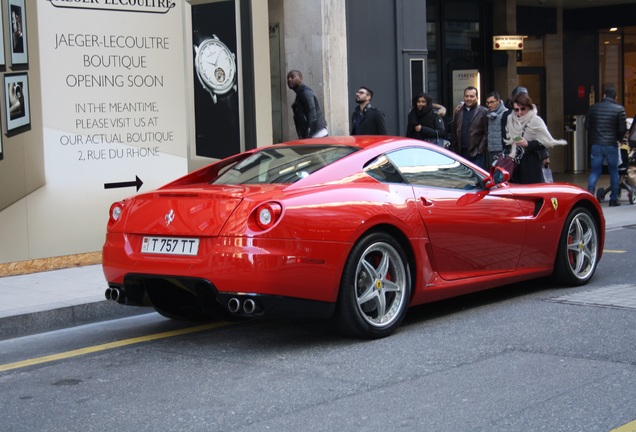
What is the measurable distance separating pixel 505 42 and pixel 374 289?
1628cm

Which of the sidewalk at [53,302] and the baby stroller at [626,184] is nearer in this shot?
the sidewalk at [53,302]

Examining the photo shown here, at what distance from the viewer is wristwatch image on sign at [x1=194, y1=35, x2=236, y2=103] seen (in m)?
12.2

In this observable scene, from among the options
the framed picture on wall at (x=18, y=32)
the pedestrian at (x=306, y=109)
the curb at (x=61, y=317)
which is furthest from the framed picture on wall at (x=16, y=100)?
the pedestrian at (x=306, y=109)

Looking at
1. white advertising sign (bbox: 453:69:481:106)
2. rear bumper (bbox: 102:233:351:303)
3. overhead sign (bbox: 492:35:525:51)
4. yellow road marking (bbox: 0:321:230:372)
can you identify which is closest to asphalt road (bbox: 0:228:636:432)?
yellow road marking (bbox: 0:321:230:372)

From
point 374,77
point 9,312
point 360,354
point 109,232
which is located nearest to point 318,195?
point 360,354

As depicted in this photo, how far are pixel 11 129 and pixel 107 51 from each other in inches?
59.1

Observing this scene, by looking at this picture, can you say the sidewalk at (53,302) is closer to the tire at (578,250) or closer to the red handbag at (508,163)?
the tire at (578,250)

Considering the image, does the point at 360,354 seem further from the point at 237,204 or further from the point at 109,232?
the point at 109,232

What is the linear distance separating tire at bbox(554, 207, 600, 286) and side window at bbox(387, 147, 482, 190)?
3.84ft

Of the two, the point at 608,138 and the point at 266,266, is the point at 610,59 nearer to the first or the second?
the point at 608,138

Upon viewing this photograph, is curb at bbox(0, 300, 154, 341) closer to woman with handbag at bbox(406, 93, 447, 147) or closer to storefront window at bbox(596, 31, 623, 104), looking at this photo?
woman with handbag at bbox(406, 93, 447, 147)

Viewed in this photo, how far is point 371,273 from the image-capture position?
6762 millimetres

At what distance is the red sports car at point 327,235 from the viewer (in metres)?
6.30

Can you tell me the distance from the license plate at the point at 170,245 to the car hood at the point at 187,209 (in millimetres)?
40
